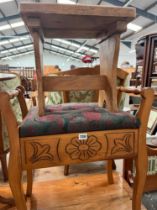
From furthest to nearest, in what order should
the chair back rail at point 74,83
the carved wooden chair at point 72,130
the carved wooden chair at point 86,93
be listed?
1. the carved wooden chair at point 86,93
2. the chair back rail at point 74,83
3. the carved wooden chair at point 72,130

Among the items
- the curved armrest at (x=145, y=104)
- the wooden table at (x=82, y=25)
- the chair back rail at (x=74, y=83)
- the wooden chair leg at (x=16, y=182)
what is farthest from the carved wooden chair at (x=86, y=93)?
the wooden chair leg at (x=16, y=182)

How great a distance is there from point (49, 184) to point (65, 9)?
1037mm

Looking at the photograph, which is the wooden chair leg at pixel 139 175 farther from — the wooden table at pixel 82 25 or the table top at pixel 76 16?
the table top at pixel 76 16

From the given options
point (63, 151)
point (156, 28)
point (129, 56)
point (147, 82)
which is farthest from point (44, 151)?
point (129, 56)

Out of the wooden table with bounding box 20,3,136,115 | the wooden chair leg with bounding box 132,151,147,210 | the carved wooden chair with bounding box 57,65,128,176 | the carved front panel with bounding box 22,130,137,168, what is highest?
the wooden table with bounding box 20,3,136,115

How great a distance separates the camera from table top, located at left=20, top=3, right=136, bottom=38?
0.68 meters

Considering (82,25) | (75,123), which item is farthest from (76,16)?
(75,123)

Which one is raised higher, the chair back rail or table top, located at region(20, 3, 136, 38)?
table top, located at region(20, 3, 136, 38)

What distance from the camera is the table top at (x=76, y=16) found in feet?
2.23

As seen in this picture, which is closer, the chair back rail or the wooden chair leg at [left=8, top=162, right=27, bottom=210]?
the wooden chair leg at [left=8, top=162, right=27, bottom=210]

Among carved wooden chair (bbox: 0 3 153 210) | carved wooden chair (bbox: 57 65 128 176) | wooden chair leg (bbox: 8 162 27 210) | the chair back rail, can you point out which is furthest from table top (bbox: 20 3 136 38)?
carved wooden chair (bbox: 57 65 128 176)

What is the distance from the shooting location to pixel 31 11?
26.6 inches

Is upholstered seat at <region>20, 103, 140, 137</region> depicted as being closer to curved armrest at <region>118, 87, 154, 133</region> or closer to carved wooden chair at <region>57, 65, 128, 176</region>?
curved armrest at <region>118, 87, 154, 133</region>

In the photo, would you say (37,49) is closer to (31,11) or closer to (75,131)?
(31,11)
